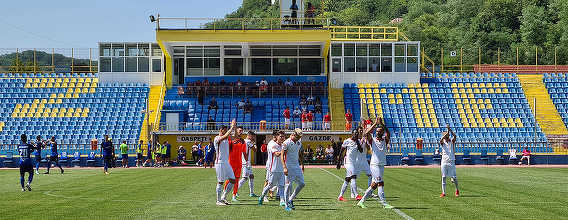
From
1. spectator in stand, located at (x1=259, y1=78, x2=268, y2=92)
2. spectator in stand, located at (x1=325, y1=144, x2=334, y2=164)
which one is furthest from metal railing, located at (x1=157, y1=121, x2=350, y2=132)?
spectator in stand, located at (x1=259, y1=78, x2=268, y2=92)

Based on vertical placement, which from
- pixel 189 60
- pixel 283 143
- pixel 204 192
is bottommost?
pixel 204 192

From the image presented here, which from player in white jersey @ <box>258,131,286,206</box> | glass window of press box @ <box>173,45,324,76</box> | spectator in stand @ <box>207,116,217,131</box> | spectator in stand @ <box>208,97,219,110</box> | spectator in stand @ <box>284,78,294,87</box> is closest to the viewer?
player in white jersey @ <box>258,131,286,206</box>

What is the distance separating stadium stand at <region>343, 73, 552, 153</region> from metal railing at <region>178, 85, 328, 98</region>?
267 cm

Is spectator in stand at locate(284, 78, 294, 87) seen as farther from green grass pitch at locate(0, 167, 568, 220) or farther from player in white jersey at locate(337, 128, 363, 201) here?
player in white jersey at locate(337, 128, 363, 201)

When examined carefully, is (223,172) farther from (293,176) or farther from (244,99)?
(244,99)

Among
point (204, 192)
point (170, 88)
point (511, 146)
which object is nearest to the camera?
point (204, 192)

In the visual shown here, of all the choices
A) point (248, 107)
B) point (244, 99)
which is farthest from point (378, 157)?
point (244, 99)

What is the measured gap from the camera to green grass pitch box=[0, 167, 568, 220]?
16938 millimetres

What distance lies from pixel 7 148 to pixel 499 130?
32549mm

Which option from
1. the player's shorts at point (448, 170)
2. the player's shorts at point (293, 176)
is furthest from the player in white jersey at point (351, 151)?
the player's shorts at point (448, 170)

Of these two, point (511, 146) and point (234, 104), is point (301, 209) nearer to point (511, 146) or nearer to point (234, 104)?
point (511, 146)

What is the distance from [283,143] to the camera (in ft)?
58.2

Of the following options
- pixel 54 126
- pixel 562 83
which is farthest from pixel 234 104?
pixel 562 83

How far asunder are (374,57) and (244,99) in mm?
11133
